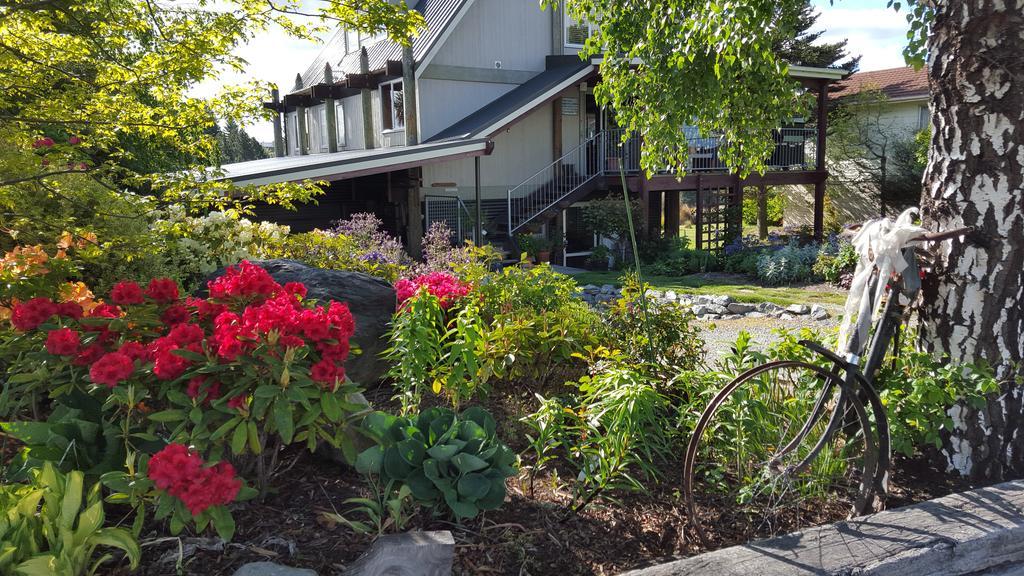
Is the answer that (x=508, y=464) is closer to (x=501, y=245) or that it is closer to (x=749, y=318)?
(x=749, y=318)

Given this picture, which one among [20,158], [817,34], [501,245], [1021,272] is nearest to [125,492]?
[20,158]

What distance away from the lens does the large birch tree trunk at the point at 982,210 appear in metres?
2.98

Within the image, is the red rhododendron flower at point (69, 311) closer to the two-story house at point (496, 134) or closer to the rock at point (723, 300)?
the rock at point (723, 300)

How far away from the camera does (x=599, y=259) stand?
15641mm

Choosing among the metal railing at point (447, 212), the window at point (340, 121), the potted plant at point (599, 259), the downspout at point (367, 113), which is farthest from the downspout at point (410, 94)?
the potted plant at point (599, 259)

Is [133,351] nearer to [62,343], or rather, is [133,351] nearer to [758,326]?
[62,343]

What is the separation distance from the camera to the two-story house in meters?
15.1

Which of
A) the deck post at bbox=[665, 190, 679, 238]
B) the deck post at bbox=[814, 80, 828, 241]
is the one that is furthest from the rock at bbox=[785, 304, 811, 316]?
the deck post at bbox=[665, 190, 679, 238]

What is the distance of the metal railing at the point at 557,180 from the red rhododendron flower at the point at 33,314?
42.3ft

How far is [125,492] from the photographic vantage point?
2.24 meters

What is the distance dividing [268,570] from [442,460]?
0.68 m

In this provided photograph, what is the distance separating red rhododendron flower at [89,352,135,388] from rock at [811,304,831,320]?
27.5ft

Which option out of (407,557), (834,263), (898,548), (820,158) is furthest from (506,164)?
(407,557)

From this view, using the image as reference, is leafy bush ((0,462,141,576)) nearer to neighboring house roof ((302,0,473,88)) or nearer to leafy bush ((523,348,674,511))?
leafy bush ((523,348,674,511))
